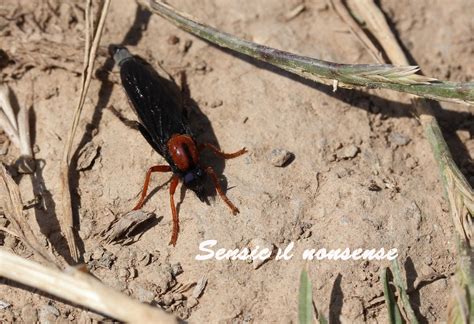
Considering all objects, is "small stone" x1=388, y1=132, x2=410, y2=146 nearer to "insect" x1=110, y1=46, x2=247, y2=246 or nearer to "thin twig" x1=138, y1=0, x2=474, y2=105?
"thin twig" x1=138, y1=0, x2=474, y2=105

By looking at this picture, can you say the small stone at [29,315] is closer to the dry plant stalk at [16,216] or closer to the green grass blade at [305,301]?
the dry plant stalk at [16,216]

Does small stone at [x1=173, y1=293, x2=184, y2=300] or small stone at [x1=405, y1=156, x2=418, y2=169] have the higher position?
small stone at [x1=405, y1=156, x2=418, y2=169]

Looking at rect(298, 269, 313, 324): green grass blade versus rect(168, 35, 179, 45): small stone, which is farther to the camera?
rect(168, 35, 179, 45): small stone

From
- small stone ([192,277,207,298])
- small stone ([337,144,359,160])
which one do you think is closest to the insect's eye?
small stone ([192,277,207,298])

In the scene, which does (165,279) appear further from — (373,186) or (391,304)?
(373,186)

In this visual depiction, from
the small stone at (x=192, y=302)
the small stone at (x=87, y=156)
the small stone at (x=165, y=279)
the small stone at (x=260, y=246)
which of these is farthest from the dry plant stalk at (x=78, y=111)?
the small stone at (x=260, y=246)

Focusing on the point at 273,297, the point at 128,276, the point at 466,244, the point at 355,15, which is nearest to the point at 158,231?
the point at 128,276

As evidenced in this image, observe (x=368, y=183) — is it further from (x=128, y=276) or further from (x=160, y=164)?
(x=128, y=276)
